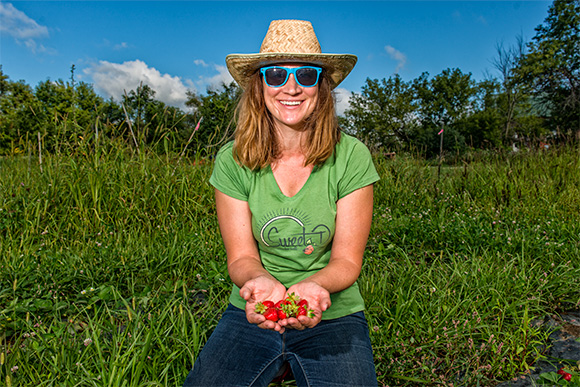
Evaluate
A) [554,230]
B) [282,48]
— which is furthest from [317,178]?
[554,230]

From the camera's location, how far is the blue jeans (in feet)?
4.56

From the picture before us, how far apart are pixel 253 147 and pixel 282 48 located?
49 cm

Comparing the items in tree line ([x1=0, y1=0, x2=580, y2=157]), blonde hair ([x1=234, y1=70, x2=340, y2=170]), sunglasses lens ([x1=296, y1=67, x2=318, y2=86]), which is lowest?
blonde hair ([x1=234, y1=70, x2=340, y2=170])

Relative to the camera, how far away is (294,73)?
72.1 inches

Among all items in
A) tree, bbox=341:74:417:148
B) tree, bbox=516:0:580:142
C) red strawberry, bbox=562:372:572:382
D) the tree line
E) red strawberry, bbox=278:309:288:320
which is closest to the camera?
red strawberry, bbox=278:309:288:320

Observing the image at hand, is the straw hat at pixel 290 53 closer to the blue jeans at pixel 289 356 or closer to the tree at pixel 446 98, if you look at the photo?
the blue jeans at pixel 289 356

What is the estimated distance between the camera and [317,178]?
178 cm

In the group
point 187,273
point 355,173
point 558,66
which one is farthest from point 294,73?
point 558,66

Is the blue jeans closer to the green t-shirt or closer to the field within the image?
the green t-shirt

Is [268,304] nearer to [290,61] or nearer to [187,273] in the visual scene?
[290,61]

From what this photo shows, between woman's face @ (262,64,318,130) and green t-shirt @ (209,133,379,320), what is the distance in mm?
246

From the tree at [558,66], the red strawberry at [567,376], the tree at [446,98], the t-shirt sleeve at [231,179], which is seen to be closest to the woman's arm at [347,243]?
the t-shirt sleeve at [231,179]

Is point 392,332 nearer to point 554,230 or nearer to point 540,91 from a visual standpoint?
point 554,230

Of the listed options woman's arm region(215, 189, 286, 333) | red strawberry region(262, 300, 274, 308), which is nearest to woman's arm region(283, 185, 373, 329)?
red strawberry region(262, 300, 274, 308)
